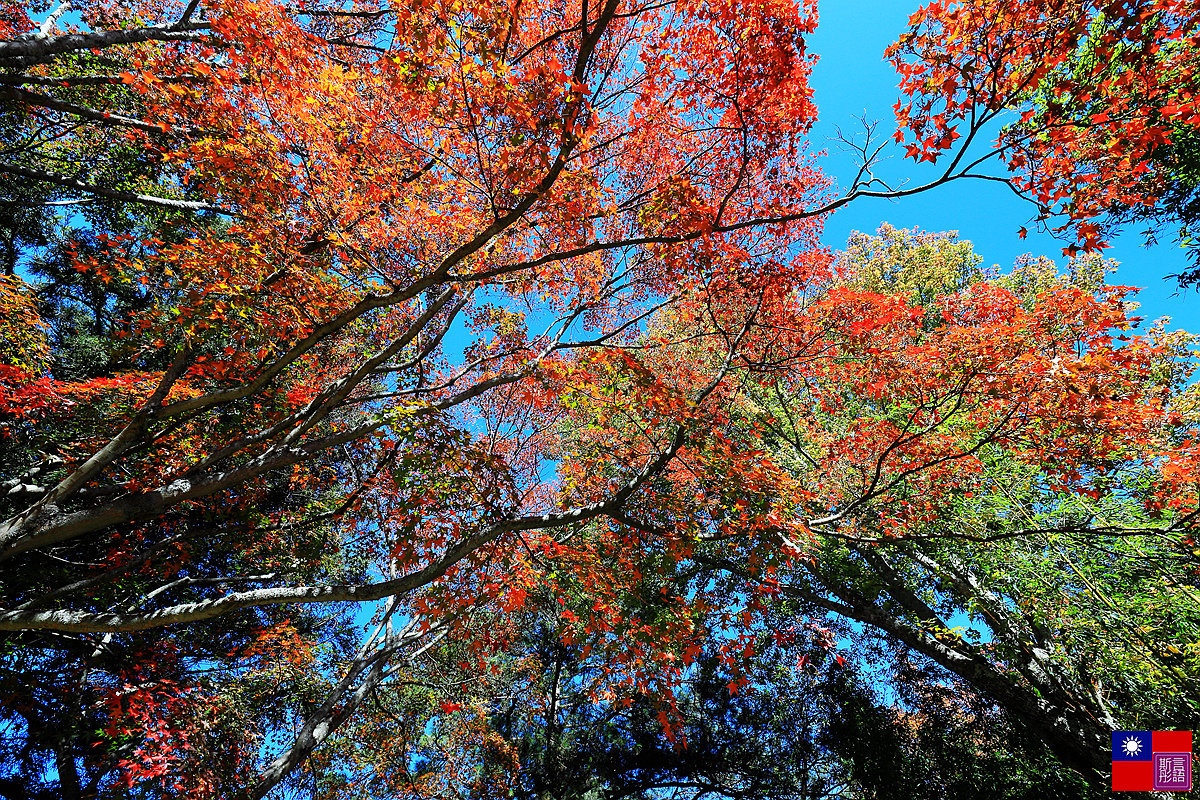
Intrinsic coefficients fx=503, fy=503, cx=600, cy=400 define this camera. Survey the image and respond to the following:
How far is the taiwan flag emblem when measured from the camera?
19.6 feet

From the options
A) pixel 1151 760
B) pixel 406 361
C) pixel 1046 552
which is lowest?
pixel 1151 760

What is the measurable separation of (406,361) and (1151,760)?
1052 centimetres

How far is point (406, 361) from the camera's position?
20.7 feet

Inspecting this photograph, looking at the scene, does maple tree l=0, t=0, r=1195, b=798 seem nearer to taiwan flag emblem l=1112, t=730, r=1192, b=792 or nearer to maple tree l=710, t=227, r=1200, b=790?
maple tree l=710, t=227, r=1200, b=790

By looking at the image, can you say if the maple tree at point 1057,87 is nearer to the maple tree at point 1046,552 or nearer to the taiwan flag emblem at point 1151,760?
the maple tree at point 1046,552

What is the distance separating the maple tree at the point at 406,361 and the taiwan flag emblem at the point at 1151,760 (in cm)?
275

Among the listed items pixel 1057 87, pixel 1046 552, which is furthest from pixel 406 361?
pixel 1046 552

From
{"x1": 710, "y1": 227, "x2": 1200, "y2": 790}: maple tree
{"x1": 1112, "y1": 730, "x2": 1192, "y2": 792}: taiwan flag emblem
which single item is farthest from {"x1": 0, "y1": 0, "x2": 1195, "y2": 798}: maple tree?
{"x1": 1112, "y1": 730, "x2": 1192, "y2": 792}: taiwan flag emblem

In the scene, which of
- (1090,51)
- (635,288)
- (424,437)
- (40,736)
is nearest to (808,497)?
(635,288)

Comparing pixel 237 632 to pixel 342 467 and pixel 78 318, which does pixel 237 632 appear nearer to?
pixel 342 467

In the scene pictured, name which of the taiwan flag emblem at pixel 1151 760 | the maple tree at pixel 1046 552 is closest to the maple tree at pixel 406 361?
the maple tree at pixel 1046 552

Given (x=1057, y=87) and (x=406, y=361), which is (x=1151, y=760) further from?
(x=406, y=361)

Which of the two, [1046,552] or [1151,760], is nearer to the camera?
[1151,760]

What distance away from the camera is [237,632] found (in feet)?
28.5
